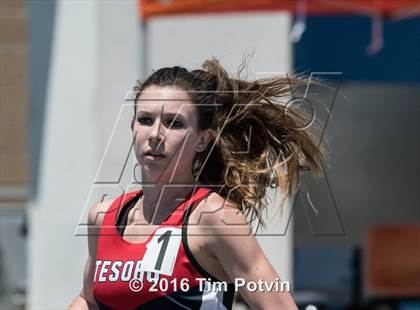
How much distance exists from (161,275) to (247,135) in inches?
23.5

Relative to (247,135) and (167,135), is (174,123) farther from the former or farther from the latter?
(247,135)

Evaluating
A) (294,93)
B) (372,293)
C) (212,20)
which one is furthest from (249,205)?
(372,293)

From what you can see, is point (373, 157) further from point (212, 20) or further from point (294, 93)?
point (294, 93)

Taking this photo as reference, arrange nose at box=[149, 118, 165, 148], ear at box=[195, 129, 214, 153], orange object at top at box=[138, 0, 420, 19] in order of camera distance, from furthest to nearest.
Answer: orange object at top at box=[138, 0, 420, 19] < ear at box=[195, 129, 214, 153] < nose at box=[149, 118, 165, 148]

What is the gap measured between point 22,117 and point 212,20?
1.75 metres

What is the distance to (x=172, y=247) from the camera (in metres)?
2.72

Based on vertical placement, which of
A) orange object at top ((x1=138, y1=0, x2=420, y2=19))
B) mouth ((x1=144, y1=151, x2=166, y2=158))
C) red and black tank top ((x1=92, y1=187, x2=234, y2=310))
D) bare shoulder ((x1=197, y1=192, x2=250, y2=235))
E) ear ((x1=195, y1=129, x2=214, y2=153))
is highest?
orange object at top ((x1=138, y1=0, x2=420, y2=19))

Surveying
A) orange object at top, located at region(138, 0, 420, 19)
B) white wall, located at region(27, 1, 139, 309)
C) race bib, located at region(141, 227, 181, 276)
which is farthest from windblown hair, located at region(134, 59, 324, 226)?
orange object at top, located at region(138, 0, 420, 19)

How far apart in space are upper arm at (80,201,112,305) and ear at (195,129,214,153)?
0.31m

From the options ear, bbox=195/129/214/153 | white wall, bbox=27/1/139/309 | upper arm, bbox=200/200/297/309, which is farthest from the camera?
white wall, bbox=27/1/139/309

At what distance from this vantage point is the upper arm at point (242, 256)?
268cm

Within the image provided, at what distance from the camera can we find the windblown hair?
2.94 metres

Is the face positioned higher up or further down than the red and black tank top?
higher up

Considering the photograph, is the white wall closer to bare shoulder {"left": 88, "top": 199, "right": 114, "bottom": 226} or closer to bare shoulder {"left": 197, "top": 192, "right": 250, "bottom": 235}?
bare shoulder {"left": 88, "top": 199, "right": 114, "bottom": 226}
